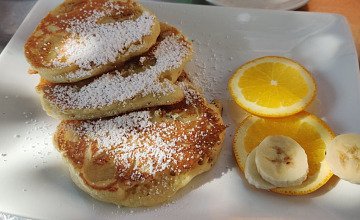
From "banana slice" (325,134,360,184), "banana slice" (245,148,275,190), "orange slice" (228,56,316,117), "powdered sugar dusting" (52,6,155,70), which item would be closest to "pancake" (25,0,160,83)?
"powdered sugar dusting" (52,6,155,70)

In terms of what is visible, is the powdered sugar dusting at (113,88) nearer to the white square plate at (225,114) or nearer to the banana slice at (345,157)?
the white square plate at (225,114)

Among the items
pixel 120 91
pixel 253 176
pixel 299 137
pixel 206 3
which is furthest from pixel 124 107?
pixel 206 3

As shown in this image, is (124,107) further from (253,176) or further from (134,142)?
(253,176)

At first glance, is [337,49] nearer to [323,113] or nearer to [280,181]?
[323,113]

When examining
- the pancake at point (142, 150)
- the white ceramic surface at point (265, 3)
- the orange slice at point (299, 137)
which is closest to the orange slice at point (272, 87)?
the orange slice at point (299, 137)

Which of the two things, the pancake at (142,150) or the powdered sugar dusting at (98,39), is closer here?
the pancake at (142,150)

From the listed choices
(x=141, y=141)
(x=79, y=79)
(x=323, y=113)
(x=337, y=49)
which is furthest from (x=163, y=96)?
(x=337, y=49)
